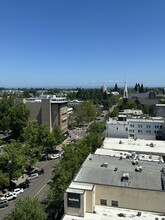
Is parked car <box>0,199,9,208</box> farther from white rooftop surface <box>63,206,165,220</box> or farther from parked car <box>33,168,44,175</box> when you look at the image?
white rooftop surface <box>63,206,165,220</box>

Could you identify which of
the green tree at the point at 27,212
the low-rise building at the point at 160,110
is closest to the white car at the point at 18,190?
the green tree at the point at 27,212

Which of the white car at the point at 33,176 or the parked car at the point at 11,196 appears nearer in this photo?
the parked car at the point at 11,196

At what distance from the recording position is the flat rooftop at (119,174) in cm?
2776

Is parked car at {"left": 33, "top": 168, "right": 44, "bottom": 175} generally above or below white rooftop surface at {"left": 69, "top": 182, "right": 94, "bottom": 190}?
below

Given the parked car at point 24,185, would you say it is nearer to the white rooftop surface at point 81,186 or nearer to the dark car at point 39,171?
the dark car at point 39,171

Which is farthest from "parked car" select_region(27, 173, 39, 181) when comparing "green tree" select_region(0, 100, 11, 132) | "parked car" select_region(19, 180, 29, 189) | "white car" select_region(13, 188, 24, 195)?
"green tree" select_region(0, 100, 11, 132)

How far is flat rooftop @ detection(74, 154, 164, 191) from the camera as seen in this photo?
2776 cm

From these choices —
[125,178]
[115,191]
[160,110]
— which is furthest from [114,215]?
[160,110]

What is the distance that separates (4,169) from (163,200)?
25.4 meters

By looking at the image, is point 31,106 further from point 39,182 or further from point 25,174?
point 39,182

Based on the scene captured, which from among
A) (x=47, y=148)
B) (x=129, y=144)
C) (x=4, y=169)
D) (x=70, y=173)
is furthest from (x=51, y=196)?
(x=47, y=148)

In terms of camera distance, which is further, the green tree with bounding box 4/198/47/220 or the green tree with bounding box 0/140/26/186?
the green tree with bounding box 0/140/26/186

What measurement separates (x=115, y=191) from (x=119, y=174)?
132 inches

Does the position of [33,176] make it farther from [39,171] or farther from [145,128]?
[145,128]
